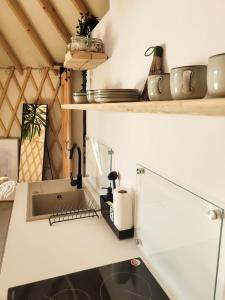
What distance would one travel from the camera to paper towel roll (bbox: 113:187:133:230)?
1.29 m

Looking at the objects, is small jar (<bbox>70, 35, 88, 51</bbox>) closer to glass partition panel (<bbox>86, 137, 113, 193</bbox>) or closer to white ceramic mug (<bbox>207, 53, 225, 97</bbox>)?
glass partition panel (<bbox>86, 137, 113, 193</bbox>)

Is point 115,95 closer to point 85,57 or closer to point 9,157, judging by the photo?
point 85,57

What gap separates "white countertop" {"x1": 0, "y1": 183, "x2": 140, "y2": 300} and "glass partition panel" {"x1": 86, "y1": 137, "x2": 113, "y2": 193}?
15.1 inches

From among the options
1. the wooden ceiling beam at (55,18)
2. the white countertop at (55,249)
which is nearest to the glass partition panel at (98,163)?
the white countertop at (55,249)

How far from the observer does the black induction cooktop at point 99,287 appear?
0.94m

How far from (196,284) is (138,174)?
0.55 m

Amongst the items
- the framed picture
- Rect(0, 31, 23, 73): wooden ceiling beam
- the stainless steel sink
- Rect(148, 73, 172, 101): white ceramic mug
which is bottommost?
the stainless steel sink

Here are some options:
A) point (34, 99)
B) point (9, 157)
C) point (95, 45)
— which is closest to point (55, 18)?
point (95, 45)

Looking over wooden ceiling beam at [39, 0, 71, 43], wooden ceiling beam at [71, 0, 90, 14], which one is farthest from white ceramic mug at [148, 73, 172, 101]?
wooden ceiling beam at [39, 0, 71, 43]

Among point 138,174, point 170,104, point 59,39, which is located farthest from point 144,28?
point 59,39

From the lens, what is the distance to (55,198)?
2.02 meters

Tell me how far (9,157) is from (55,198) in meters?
2.14

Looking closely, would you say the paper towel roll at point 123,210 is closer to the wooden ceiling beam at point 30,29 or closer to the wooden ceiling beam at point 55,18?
the wooden ceiling beam at point 55,18

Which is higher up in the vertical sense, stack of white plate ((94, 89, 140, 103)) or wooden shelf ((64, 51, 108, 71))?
wooden shelf ((64, 51, 108, 71))
